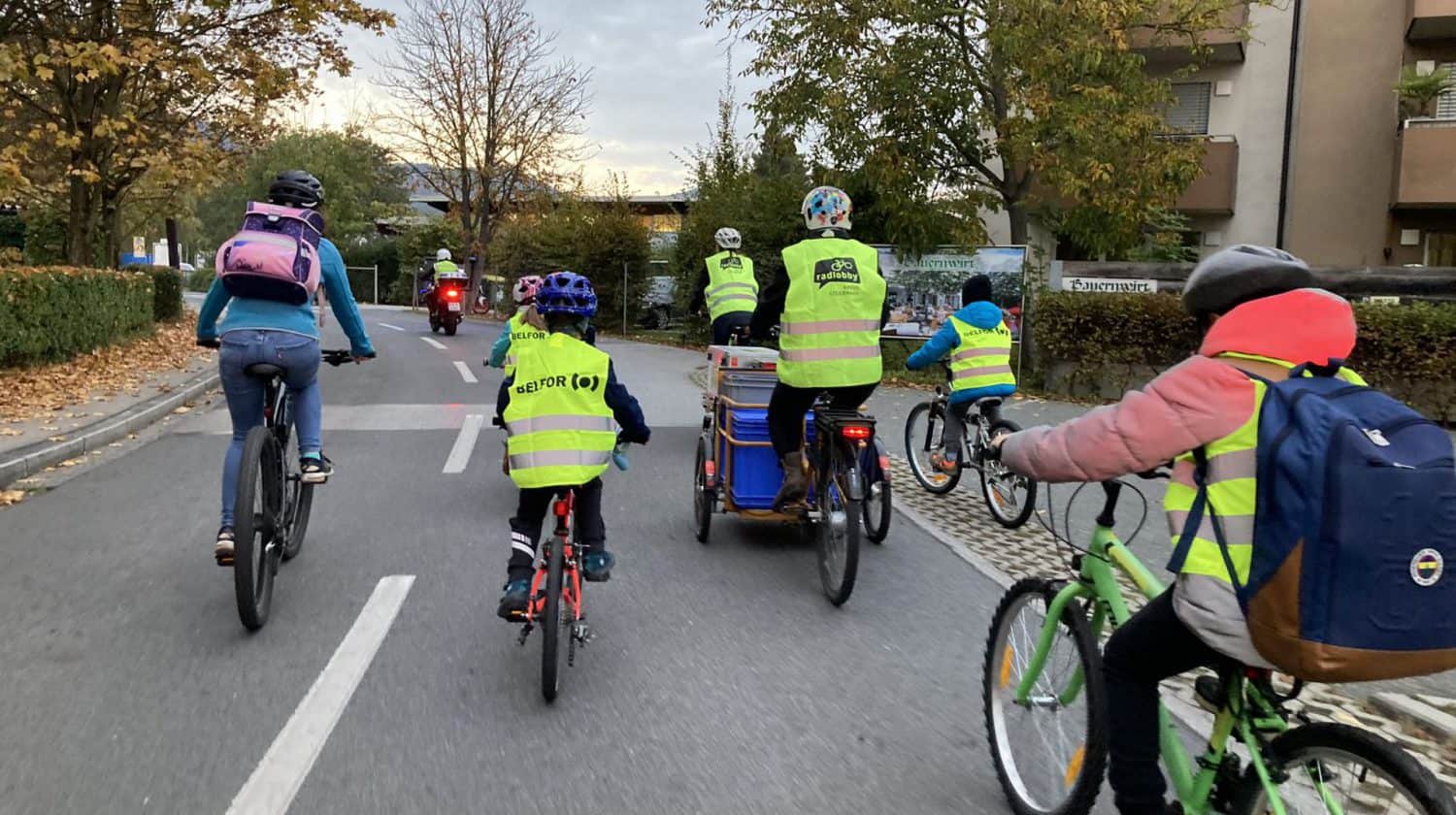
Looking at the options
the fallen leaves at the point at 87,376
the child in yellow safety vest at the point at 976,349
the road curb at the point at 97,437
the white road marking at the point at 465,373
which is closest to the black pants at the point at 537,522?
the child in yellow safety vest at the point at 976,349

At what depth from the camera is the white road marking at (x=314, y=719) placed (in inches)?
127

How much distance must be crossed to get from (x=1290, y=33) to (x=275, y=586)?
2247 cm

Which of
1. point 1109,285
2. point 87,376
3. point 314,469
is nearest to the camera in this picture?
point 314,469

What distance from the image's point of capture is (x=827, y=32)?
15812 mm

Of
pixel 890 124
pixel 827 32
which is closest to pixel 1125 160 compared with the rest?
pixel 890 124

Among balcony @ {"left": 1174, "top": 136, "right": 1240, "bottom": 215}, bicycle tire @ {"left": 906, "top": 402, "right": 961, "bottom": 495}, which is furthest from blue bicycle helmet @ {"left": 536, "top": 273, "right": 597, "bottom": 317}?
balcony @ {"left": 1174, "top": 136, "right": 1240, "bottom": 215}

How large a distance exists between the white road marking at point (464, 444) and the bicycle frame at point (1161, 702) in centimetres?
637

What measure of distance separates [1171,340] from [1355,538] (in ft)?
41.9

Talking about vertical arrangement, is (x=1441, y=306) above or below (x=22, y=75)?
below

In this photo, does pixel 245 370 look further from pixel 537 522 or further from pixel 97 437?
pixel 97 437

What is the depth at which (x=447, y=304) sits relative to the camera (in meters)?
23.8

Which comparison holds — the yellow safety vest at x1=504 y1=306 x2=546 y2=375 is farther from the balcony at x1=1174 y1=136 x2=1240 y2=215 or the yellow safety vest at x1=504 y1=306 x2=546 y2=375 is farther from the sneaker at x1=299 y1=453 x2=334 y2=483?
the balcony at x1=1174 y1=136 x2=1240 y2=215

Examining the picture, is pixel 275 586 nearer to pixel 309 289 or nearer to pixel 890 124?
pixel 309 289

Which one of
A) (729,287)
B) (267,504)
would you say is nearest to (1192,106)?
(729,287)
